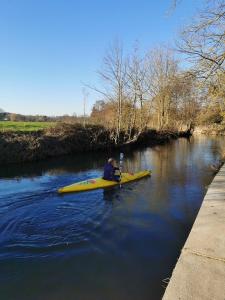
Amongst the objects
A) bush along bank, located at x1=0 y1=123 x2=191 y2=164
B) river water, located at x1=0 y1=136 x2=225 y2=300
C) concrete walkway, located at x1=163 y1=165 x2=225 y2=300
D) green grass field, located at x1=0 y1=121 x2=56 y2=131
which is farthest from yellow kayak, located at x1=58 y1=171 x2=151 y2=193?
green grass field, located at x1=0 y1=121 x2=56 y2=131

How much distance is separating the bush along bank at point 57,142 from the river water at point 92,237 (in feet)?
19.7

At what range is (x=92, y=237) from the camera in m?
7.36

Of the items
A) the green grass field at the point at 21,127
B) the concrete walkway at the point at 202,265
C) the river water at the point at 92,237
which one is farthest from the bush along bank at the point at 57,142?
the concrete walkway at the point at 202,265

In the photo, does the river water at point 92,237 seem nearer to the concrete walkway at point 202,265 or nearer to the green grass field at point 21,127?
the concrete walkway at point 202,265

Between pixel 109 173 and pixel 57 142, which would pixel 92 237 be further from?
pixel 57 142

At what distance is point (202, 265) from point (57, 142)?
19.4m

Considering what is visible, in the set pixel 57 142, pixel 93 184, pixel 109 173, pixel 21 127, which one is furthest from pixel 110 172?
pixel 21 127

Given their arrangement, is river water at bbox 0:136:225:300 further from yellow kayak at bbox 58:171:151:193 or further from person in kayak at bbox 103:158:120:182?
person in kayak at bbox 103:158:120:182

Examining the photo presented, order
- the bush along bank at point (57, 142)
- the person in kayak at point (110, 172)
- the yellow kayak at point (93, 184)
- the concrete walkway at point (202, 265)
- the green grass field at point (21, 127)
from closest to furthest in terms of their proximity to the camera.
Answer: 1. the concrete walkway at point (202, 265)
2. the yellow kayak at point (93, 184)
3. the person in kayak at point (110, 172)
4. the bush along bank at point (57, 142)
5. the green grass field at point (21, 127)

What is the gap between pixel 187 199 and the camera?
36.1 ft

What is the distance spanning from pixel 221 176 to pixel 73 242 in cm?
749

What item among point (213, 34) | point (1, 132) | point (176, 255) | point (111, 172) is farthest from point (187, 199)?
point (1, 132)

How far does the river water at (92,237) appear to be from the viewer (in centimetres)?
525

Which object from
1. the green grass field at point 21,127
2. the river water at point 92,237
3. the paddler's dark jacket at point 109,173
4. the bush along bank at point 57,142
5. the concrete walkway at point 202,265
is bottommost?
the river water at point 92,237
